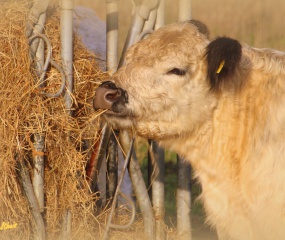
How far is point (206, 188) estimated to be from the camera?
16.9ft

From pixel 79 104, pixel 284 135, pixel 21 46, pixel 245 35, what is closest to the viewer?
pixel 284 135

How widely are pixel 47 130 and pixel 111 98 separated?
1002 millimetres

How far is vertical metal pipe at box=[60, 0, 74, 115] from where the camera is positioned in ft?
18.8

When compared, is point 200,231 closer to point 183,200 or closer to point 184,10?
point 183,200

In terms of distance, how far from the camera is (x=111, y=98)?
4871 millimetres

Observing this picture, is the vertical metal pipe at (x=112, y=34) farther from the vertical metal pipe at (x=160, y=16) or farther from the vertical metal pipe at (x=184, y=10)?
the vertical metal pipe at (x=184, y=10)

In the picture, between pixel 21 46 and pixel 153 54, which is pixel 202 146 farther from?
pixel 21 46

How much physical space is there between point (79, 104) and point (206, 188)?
4.69ft

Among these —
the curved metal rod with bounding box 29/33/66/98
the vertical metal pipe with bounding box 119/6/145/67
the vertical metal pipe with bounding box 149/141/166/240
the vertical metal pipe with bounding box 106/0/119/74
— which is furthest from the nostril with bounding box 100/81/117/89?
the vertical metal pipe with bounding box 149/141/166/240

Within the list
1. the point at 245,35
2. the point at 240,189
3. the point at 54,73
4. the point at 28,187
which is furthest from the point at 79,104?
the point at 245,35

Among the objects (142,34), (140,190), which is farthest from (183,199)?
(142,34)

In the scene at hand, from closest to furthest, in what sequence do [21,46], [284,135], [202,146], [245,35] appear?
[284,135], [202,146], [21,46], [245,35]

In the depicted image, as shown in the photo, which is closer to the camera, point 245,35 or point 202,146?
point 202,146

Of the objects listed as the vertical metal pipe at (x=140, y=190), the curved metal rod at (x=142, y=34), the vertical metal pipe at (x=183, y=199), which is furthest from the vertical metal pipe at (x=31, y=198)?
the curved metal rod at (x=142, y=34)
